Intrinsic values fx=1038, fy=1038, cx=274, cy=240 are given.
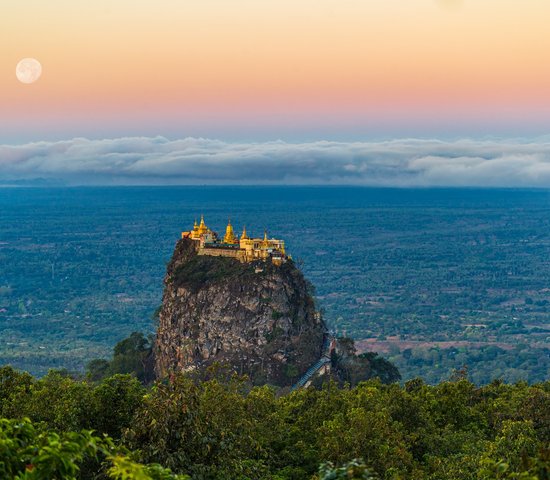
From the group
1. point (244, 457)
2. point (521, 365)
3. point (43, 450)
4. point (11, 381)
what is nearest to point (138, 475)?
point (43, 450)

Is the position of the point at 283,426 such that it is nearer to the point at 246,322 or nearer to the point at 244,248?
the point at 246,322

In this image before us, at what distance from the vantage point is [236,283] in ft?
325

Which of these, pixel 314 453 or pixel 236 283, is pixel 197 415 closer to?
pixel 314 453

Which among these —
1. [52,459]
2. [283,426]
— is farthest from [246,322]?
[52,459]

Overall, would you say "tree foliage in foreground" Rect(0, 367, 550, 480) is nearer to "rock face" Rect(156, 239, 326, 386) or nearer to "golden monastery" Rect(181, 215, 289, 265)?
"rock face" Rect(156, 239, 326, 386)

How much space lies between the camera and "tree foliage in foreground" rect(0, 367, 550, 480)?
28609 mm

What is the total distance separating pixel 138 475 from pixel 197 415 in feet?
32.2

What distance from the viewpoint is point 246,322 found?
98125 mm

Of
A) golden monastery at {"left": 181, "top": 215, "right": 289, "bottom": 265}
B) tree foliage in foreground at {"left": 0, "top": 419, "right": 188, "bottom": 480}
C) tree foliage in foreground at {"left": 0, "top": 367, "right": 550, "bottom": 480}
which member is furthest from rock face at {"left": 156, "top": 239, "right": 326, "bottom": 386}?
tree foliage in foreground at {"left": 0, "top": 419, "right": 188, "bottom": 480}

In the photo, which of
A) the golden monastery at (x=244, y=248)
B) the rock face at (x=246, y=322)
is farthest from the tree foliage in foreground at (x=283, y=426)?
the golden monastery at (x=244, y=248)

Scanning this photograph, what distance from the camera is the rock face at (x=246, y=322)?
95.4 metres

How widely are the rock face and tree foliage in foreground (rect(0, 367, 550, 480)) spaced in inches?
1575

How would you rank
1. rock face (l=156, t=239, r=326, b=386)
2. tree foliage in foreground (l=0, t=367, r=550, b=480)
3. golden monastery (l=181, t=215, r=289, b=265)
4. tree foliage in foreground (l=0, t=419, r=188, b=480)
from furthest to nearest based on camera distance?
golden monastery (l=181, t=215, r=289, b=265), rock face (l=156, t=239, r=326, b=386), tree foliage in foreground (l=0, t=367, r=550, b=480), tree foliage in foreground (l=0, t=419, r=188, b=480)

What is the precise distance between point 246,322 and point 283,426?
5122 cm
